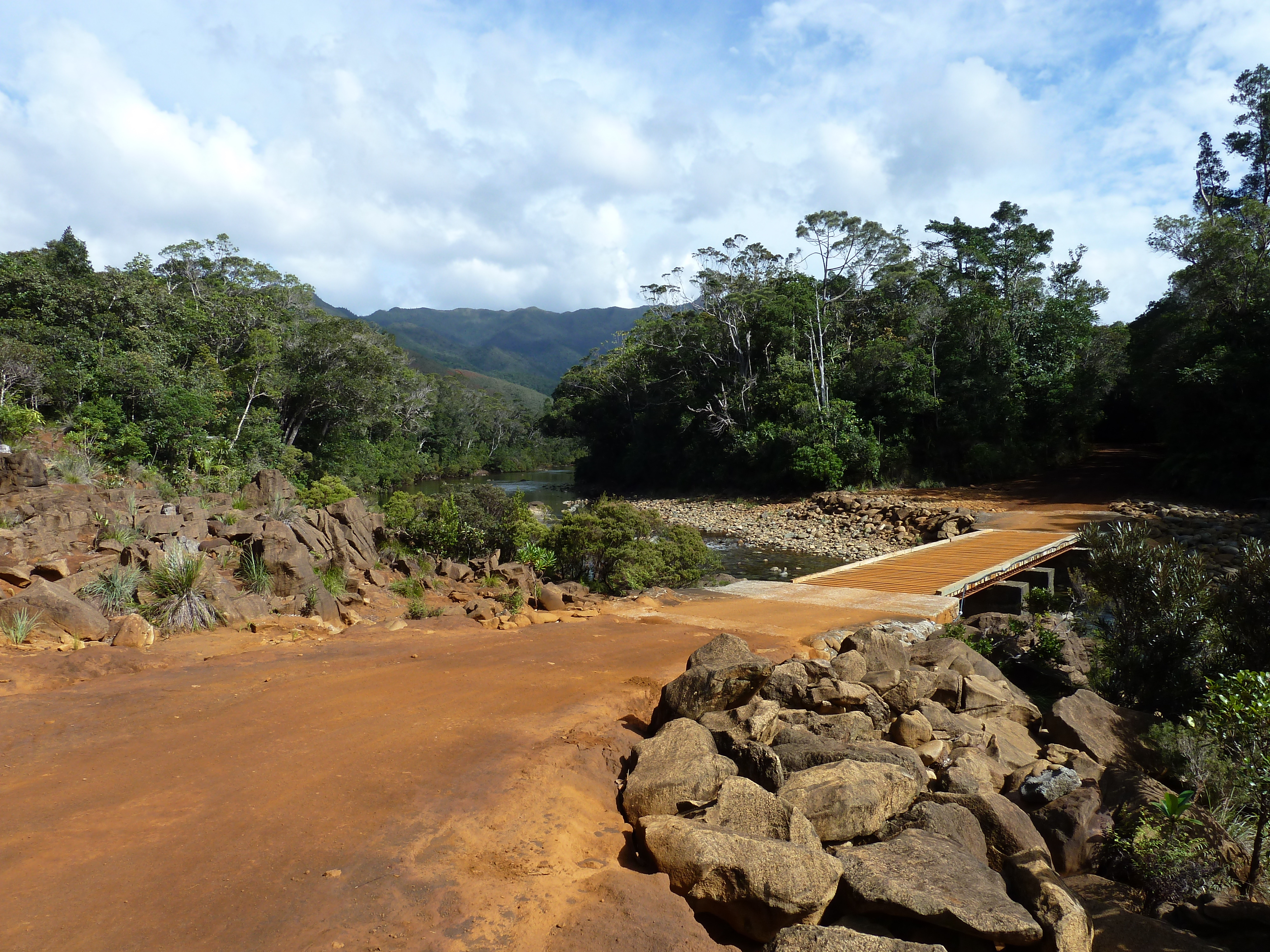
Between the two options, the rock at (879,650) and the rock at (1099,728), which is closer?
the rock at (1099,728)

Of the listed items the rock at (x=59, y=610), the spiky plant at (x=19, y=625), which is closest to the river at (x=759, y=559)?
the rock at (x=59, y=610)

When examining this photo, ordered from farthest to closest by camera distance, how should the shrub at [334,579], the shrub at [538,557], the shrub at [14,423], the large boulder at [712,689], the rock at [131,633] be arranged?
1. the shrub at [14,423]
2. the shrub at [538,557]
3. the shrub at [334,579]
4. the rock at [131,633]
5. the large boulder at [712,689]

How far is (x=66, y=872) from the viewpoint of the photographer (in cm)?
346

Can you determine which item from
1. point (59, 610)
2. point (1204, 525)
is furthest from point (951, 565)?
point (59, 610)

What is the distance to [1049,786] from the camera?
17.7 ft

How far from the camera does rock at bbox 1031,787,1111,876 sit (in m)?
4.96

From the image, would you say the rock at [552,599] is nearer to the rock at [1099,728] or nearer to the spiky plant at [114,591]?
the spiky plant at [114,591]

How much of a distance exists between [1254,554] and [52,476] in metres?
20.4

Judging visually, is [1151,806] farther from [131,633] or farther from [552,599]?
[131,633]

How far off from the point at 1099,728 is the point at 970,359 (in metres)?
27.8

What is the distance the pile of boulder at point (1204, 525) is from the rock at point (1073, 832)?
1254cm

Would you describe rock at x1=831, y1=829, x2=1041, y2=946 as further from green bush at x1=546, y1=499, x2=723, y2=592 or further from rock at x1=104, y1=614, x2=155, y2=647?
green bush at x1=546, y1=499, x2=723, y2=592

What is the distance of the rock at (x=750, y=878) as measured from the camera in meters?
3.73

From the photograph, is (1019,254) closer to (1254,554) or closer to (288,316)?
(1254,554)
